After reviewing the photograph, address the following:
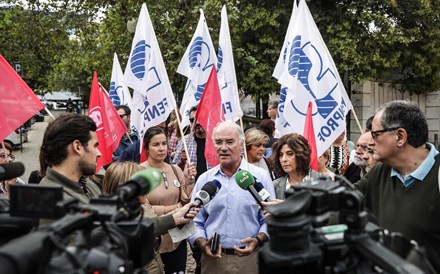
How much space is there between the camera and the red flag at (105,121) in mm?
6577

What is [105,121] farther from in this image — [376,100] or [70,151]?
[376,100]

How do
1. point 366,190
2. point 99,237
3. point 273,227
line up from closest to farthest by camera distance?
point 273,227, point 99,237, point 366,190

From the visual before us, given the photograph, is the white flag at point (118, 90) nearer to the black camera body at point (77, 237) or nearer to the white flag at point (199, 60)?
the white flag at point (199, 60)

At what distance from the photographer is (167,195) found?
4934mm

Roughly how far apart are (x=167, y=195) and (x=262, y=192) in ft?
4.27

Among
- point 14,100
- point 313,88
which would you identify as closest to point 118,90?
point 313,88

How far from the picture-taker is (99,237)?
1534 mm

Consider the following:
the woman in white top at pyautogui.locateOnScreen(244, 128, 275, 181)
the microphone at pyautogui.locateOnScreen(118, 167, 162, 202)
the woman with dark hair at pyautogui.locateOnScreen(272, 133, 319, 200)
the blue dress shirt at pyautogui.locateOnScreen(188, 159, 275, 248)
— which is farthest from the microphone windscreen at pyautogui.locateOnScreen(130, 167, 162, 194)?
the woman in white top at pyautogui.locateOnScreen(244, 128, 275, 181)

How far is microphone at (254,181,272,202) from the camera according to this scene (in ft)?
12.6

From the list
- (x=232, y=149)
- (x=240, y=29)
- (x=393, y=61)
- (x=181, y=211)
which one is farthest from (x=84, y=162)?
(x=393, y=61)

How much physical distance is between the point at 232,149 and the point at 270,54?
13295mm

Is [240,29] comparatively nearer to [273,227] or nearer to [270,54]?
[270,54]

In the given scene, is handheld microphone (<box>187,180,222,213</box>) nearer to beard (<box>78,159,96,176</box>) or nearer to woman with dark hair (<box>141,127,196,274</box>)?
woman with dark hair (<box>141,127,196,274</box>)

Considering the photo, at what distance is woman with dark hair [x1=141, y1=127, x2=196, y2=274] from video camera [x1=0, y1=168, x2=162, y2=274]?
9.37 ft
